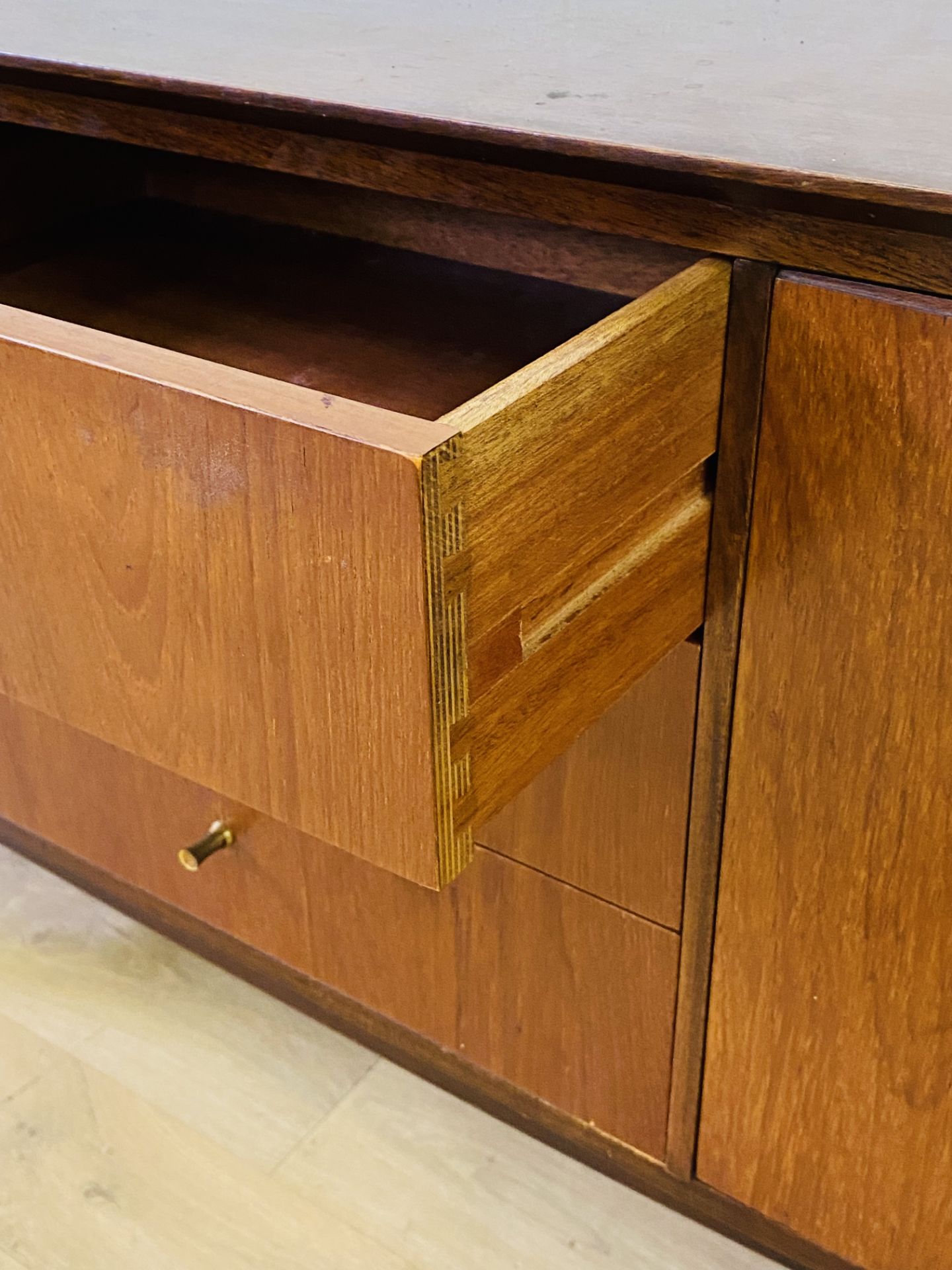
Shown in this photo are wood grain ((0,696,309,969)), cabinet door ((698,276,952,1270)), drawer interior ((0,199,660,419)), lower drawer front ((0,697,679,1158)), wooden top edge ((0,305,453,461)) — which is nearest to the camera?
wooden top edge ((0,305,453,461))

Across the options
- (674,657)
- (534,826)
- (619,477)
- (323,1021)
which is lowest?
(323,1021)

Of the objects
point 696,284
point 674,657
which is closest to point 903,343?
point 696,284

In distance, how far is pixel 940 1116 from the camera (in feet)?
2.19

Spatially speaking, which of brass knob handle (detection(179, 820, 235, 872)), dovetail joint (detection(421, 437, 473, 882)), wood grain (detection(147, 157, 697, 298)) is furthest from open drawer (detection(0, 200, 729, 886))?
brass knob handle (detection(179, 820, 235, 872))

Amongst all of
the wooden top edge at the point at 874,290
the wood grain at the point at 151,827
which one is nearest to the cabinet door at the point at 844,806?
the wooden top edge at the point at 874,290

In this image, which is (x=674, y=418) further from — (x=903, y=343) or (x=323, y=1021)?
(x=323, y=1021)

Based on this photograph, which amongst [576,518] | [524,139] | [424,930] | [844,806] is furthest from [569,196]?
[424,930]

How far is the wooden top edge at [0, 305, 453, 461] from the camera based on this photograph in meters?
Answer: 0.41

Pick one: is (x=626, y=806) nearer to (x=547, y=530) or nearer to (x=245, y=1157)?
(x=547, y=530)

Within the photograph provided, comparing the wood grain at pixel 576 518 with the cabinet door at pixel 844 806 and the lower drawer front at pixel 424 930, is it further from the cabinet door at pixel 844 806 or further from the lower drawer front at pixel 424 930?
the lower drawer front at pixel 424 930

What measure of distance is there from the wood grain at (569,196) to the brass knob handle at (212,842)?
0.41 m

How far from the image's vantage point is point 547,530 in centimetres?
47

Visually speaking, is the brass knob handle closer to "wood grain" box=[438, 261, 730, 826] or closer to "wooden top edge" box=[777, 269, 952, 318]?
"wood grain" box=[438, 261, 730, 826]

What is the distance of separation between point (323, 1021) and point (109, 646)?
1.78ft
